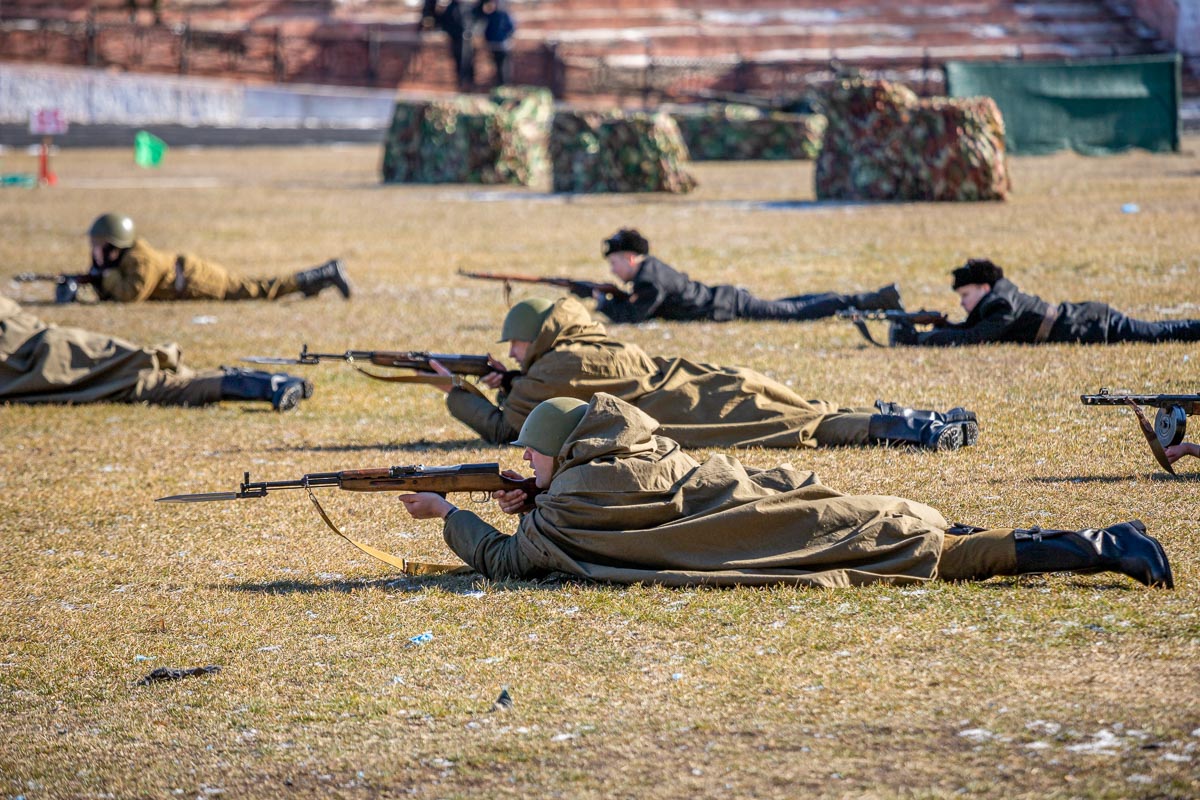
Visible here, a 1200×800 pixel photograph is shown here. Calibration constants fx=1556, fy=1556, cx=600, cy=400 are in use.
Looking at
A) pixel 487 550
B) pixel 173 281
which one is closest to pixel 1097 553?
pixel 487 550

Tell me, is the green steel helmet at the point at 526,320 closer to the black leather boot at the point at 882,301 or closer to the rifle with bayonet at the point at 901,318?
the rifle with bayonet at the point at 901,318

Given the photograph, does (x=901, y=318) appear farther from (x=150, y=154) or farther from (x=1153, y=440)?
(x=150, y=154)

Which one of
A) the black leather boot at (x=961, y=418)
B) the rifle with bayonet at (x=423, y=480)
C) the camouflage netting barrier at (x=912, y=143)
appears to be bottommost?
the black leather boot at (x=961, y=418)

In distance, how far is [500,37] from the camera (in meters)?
46.8

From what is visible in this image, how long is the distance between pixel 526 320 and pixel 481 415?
0.90 m

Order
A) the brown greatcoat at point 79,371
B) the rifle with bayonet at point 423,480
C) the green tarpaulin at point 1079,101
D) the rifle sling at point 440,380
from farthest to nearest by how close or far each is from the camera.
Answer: the green tarpaulin at point 1079,101 < the brown greatcoat at point 79,371 < the rifle sling at point 440,380 < the rifle with bayonet at point 423,480

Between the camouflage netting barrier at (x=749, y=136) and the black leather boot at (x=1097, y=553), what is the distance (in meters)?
31.9

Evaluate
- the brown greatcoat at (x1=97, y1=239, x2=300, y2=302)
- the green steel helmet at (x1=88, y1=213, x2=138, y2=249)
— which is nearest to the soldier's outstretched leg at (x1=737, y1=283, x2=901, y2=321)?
the brown greatcoat at (x1=97, y1=239, x2=300, y2=302)

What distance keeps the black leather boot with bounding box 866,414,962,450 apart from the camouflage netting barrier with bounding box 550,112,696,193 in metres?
20.0

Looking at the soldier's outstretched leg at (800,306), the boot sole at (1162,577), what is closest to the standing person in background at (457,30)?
the soldier's outstretched leg at (800,306)

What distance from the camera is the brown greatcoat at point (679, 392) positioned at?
9.23m

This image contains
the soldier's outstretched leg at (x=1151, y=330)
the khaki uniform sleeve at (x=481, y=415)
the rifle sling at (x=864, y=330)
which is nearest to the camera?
the khaki uniform sleeve at (x=481, y=415)

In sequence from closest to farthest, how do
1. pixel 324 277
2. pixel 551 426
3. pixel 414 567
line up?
1. pixel 551 426
2. pixel 414 567
3. pixel 324 277

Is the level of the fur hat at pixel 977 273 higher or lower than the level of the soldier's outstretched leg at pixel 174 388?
higher
